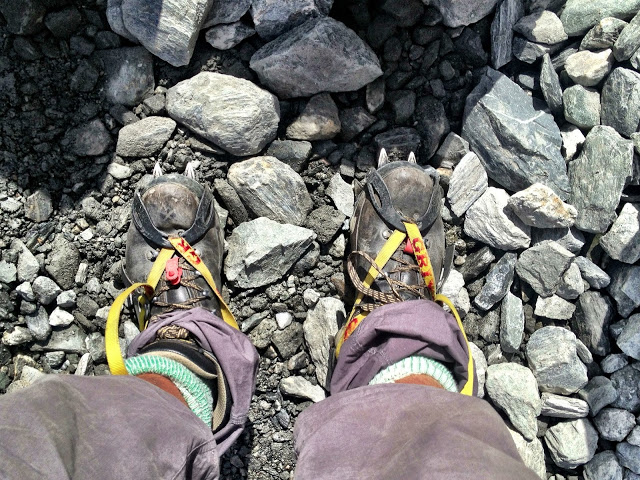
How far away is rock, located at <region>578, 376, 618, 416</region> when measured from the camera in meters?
2.38

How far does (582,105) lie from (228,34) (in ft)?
5.18

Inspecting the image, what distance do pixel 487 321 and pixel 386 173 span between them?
84cm

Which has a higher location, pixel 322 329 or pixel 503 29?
pixel 503 29

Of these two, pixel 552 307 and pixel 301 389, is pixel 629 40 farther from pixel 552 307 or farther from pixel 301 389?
pixel 301 389

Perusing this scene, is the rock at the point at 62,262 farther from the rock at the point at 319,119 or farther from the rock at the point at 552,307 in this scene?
the rock at the point at 552,307

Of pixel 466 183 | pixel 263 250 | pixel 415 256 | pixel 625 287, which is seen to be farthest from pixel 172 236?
pixel 625 287

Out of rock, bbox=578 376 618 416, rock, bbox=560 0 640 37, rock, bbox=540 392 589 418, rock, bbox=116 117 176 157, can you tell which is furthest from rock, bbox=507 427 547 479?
rock, bbox=116 117 176 157

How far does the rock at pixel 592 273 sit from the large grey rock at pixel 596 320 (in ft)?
0.17

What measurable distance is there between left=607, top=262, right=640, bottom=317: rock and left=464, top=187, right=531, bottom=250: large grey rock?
1.38 ft

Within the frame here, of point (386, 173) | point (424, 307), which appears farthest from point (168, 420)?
point (386, 173)

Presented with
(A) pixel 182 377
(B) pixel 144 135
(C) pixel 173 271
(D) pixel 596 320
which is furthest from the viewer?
(D) pixel 596 320

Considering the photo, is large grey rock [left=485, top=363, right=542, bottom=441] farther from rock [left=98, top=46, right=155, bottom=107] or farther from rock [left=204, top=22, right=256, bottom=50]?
rock [left=98, top=46, right=155, bottom=107]

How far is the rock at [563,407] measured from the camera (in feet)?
7.77

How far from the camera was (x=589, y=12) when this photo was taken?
2.35 metres
